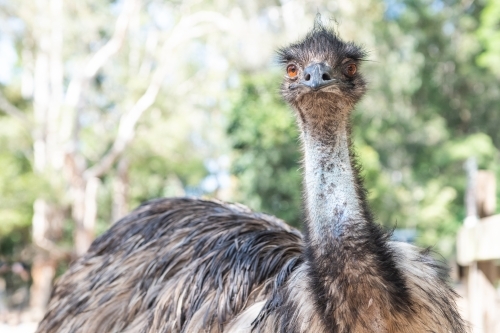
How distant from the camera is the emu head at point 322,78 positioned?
2.19 meters

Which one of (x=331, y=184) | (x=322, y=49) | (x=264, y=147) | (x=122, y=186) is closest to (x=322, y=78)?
(x=322, y=49)

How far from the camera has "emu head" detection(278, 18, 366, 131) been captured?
2188 mm

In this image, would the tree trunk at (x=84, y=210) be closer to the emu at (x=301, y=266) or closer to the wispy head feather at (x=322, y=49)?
the emu at (x=301, y=266)

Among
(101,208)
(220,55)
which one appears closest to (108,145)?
(101,208)

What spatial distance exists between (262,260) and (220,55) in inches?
672

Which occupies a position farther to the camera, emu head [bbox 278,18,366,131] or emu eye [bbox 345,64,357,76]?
emu eye [bbox 345,64,357,76]

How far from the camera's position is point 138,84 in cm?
1698

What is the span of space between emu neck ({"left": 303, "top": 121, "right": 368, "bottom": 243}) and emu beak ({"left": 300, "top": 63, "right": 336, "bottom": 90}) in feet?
0.44

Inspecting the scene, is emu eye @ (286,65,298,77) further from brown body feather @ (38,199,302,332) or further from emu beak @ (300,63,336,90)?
brown body feather @ (38,199,302,332)

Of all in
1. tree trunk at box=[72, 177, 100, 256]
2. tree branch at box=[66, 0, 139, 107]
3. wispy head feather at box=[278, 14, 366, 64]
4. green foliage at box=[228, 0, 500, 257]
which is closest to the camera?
wispy head feather at box=[278, 14, 366, 64]

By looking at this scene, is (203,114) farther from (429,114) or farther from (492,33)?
(492,33)

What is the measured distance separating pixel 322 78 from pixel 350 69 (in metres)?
0.23

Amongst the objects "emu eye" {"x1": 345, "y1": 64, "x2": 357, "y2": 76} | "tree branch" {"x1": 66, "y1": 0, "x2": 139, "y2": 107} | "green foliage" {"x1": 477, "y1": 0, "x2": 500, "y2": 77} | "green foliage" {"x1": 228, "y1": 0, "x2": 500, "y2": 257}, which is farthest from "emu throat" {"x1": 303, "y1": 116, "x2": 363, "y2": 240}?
"green foliage" {"x1": 228, "y1": 0, "x2": 500, "y2": 257}

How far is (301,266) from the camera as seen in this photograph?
2.16m
